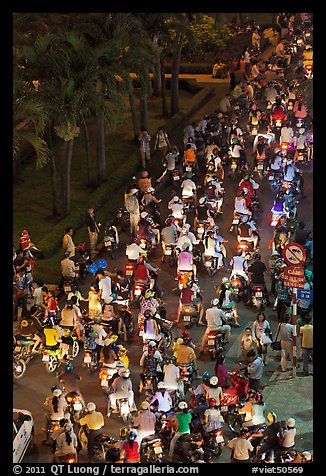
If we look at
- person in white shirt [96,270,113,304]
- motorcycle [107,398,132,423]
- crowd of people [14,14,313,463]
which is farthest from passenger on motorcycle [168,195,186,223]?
motorcycle [107,398,132,423]

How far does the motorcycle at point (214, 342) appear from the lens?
33469mm

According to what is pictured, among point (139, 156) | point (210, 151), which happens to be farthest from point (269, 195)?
point (139, 156)

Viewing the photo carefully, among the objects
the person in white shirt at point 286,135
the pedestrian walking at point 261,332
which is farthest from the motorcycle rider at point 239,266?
the person in white shirt at point 286,135

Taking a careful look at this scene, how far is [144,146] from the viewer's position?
4603 centimetres

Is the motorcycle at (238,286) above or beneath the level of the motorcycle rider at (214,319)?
above

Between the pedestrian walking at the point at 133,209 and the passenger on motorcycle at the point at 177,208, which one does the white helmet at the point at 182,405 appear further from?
the pedestrian walking at the point at 133,209

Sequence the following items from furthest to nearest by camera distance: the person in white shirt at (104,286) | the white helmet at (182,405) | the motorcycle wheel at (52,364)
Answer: the person in white shirt at (104,286) → the motorcycle wheel at (52,364) → the white helmet at (182,405)

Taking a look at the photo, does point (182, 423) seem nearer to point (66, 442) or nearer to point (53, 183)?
point (66, 442)

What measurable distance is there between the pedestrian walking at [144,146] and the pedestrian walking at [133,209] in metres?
6.13

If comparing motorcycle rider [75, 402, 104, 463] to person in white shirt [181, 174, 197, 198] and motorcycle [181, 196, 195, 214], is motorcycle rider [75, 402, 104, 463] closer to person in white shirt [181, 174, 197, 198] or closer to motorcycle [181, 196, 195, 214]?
motorcycle [181, 196, 195, 214]

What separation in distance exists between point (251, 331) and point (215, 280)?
4.44 metres

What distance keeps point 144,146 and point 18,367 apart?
1427cm

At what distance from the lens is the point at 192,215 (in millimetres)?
41875
